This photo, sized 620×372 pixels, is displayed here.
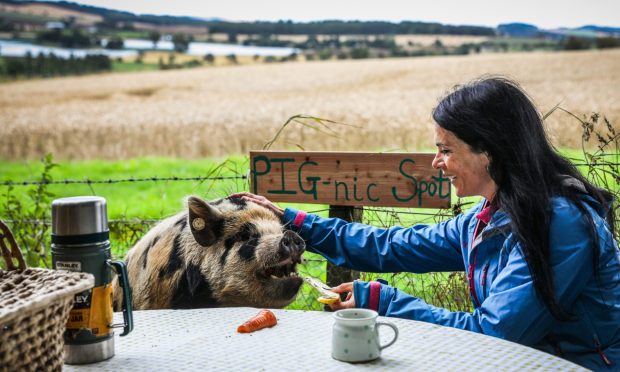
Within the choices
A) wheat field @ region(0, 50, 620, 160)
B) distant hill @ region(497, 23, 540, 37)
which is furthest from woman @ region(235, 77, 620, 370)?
distant hill @ region(497, 23, 540, 37)

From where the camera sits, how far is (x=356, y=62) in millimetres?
33188

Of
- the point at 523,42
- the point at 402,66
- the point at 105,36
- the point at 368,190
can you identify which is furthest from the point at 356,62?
the point at 368,190

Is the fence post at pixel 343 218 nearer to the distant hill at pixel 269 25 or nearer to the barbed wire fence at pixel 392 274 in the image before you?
the barbed wire fence at pixel 392 274

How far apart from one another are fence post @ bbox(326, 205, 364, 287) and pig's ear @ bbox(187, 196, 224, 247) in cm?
86

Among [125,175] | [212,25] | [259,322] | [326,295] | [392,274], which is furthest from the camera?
[212,25]

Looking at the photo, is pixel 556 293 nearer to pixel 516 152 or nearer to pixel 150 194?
pixel 516 152

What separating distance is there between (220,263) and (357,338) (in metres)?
1.39

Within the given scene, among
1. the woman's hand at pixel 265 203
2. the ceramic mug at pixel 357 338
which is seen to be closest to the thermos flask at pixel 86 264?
the ceramic mug at pixel 357 338

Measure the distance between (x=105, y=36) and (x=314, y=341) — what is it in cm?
2146

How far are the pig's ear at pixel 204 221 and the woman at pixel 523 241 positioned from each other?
2.61 ft

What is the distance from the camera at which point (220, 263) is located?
3037 mm

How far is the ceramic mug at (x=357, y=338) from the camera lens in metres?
1.73

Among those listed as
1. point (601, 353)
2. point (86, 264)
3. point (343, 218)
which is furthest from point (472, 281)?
point (343, 218)

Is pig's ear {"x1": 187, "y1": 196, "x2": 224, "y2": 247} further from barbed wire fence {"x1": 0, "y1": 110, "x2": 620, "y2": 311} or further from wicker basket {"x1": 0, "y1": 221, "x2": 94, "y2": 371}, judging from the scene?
wicker basket {"x1": 0, "y1": 221, "x2": 94, "y2": 371}
